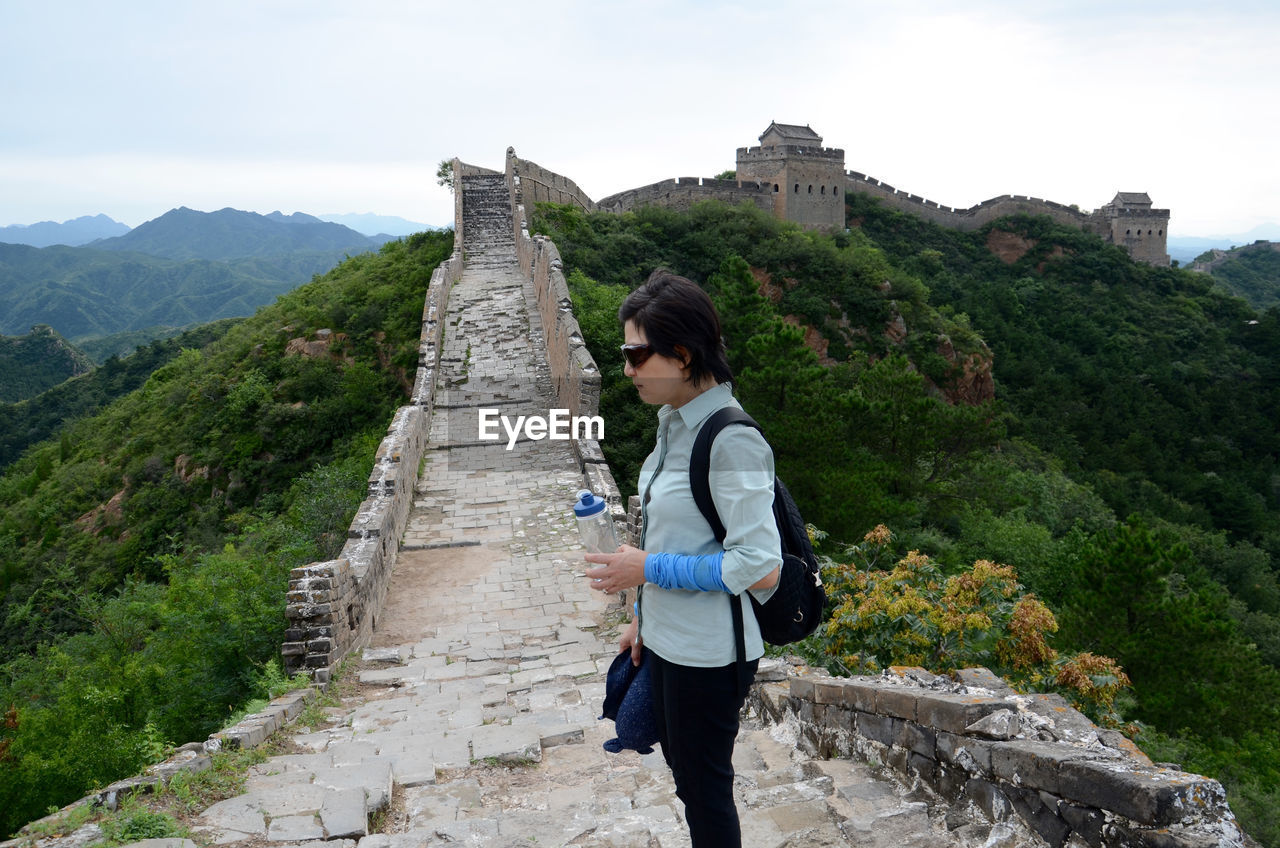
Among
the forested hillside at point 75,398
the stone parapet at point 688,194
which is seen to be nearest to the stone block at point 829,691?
the stone parapet at point 688,194

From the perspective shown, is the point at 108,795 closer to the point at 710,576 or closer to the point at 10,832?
the point at 710,576

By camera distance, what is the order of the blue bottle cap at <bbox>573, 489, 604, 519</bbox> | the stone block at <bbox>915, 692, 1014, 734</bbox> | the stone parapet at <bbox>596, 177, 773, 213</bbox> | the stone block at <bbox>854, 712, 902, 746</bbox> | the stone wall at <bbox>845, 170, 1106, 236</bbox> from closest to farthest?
the blue bottle cap at <bbox>573, 489, 604, 519</bbox> < the stone block at <bbox>915, 692, 1014, 734</bbox> < the stone block at <bbox>854, 712, 902, 746</bbox> < the stone parapet at <bbox>596, 177, 773, 213</bbox> < the stone wall at <bbox>845, 170, 1106, 236</bbox>

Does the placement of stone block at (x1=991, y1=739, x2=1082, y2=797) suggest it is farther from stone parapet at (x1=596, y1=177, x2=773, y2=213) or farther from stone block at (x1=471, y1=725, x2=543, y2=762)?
stone parapet at (x1=596, y1=177, x2=773, y2=213)

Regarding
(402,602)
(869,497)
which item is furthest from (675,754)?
(869,497)

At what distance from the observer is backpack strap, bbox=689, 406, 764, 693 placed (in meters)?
2.03

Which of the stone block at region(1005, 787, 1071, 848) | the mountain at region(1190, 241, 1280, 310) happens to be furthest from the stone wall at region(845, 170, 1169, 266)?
the stone block at region(1005, 787, 1071, 848)

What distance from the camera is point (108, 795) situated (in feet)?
10.7

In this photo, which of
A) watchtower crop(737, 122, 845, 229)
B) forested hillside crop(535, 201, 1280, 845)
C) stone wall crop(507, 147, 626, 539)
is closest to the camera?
stone wall crop(507, 147, 626, 539)

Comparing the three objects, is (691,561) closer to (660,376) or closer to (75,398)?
(660,376)

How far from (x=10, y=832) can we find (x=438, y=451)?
659 cm

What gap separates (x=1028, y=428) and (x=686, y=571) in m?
33.1

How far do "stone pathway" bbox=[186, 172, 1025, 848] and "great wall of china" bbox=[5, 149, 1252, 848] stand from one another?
14mm

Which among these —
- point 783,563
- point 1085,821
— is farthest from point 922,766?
point 783,563

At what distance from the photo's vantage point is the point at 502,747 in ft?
14.1
